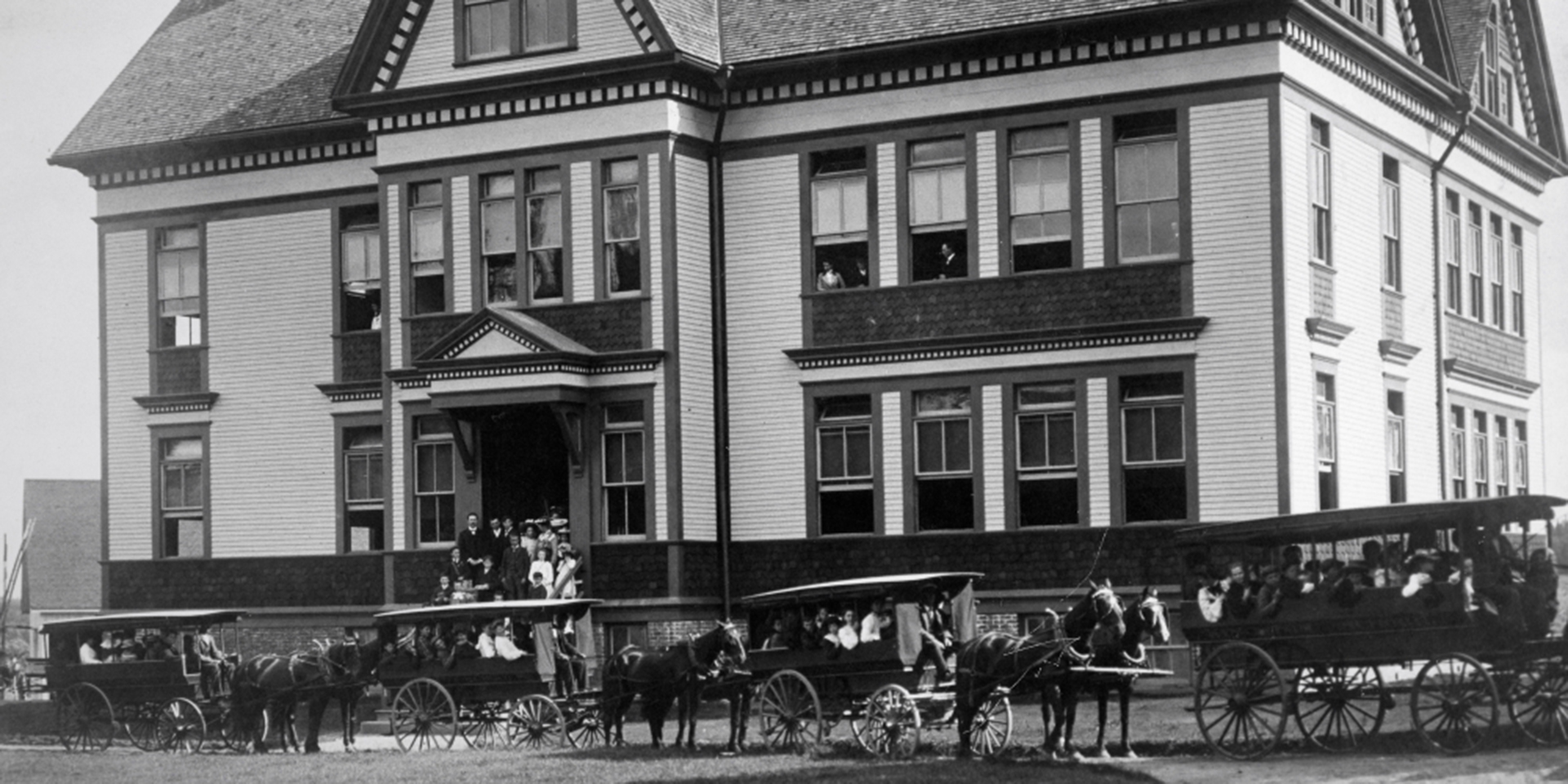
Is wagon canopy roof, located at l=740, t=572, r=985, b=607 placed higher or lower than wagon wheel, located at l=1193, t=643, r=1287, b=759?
higher

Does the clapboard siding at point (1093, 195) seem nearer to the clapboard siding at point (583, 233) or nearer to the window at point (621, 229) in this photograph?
the window at point (621, 229)

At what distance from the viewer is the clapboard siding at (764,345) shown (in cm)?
3438

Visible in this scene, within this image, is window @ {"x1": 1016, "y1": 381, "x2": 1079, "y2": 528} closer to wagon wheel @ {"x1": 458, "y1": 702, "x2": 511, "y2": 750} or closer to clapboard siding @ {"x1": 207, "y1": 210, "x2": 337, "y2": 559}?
wagon wheel @ {"x1": 458, "y1": 702, "x2": 511, "y2": 750}

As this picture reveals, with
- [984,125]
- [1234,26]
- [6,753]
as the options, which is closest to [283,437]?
[6,753]

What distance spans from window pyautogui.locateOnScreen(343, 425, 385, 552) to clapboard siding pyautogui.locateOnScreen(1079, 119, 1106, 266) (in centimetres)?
1306

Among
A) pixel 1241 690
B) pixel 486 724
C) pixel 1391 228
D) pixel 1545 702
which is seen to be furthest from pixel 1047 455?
pixel 1545 702

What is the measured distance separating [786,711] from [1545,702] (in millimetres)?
8179

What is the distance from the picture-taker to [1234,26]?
31.2 m

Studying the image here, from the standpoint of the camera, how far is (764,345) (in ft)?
113

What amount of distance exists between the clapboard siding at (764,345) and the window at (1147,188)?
5113 millimetres

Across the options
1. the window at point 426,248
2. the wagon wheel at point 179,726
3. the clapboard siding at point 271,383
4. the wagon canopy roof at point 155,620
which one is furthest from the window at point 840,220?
the wagon wheel at point 179,726

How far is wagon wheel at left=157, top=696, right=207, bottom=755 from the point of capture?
1182 inches

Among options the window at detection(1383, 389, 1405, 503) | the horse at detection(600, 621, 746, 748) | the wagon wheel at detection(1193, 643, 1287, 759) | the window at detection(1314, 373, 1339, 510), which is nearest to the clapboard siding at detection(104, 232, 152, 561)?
the horse at detection(600, 621, 746, 748)

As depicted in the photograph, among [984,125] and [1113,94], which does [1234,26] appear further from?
[984,125]
